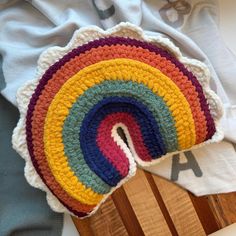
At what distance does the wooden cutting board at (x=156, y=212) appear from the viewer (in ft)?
2.53

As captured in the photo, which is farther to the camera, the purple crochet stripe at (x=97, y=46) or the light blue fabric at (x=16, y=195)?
the light blue fabric at (x=16, y=195)

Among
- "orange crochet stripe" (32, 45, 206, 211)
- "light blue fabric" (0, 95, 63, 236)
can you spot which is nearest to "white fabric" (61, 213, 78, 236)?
"light blue fabric" (0, 95, 63, 236)

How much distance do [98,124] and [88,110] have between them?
0.03 meters

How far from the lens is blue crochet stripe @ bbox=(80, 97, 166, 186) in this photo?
2.26ft

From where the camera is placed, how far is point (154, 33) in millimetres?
759

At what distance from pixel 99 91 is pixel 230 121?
0.81ft

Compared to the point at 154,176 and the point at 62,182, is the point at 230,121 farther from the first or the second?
the point at 62,182

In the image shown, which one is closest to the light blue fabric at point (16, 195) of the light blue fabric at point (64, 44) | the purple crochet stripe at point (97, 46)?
the light blue fabric at point (64, 44)

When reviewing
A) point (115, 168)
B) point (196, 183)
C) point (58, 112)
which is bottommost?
point (196, 183)

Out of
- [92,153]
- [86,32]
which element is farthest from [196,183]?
[86,32]

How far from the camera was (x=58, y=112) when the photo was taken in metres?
0.68

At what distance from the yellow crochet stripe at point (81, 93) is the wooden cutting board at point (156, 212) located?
9cm

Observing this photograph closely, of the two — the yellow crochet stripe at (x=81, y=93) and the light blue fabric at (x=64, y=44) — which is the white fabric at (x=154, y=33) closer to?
the light blue fabric at (x=64, y=44)

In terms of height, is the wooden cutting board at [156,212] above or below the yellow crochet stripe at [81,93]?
below
